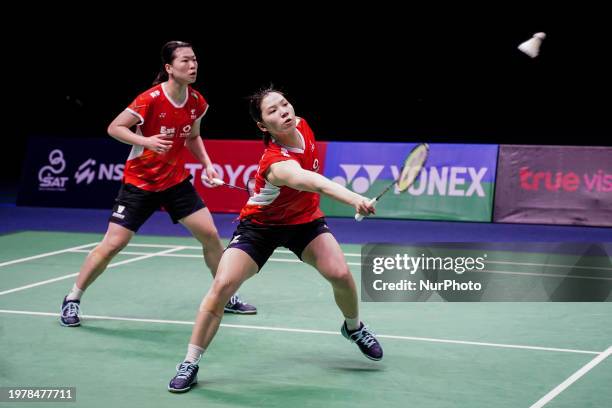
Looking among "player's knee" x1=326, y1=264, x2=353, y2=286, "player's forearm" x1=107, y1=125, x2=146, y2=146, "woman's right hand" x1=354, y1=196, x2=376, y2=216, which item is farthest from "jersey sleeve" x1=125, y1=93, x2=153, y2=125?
"woman's right hand" x1=354, y1=196, x2=376, y2=216

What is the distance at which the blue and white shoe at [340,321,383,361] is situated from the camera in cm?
515

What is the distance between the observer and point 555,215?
36.1 feet

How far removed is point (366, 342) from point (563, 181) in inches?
257

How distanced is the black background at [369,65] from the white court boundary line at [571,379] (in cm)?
1164

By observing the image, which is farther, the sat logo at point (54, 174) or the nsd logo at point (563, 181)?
the sat logo at point (54, 174)

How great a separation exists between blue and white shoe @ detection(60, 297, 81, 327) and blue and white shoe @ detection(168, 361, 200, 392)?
1621 mm

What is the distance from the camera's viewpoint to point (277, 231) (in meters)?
4.97

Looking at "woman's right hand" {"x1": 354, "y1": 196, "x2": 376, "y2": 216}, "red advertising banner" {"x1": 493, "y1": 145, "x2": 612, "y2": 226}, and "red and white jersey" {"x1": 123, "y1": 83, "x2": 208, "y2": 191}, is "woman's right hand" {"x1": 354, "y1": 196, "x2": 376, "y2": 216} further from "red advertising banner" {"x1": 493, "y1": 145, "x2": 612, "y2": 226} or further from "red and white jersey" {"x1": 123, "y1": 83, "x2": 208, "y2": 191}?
"red advertising banner" {"x1": 493, "y1": 145, "x2": 612, "y2": 226}

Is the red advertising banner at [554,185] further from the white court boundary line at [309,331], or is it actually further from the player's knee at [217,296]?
the player's knee at [217,296]

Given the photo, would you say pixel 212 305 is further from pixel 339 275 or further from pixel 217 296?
pixel 339 275

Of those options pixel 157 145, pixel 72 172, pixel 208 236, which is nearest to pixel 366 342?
pixel 208 236

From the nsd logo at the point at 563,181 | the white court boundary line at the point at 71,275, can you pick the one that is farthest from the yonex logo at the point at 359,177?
the white court boundary line at the point at 71,275

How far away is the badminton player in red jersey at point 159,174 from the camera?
19.9 feet

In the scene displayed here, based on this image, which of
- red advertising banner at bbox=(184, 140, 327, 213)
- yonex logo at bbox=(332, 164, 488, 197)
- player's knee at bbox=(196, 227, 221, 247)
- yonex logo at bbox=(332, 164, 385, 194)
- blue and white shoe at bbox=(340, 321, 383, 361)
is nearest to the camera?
blue and white shoe at bbox=(340, 321, 383, 361)
